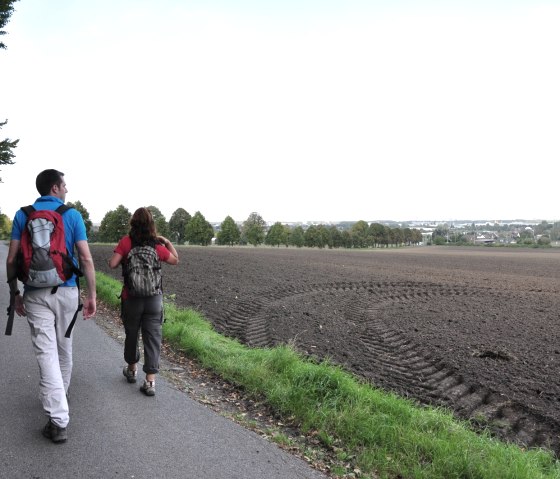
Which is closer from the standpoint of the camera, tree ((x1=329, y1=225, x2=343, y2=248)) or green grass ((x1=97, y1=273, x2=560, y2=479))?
green grass ((x1=97, y1=273, x2=560, y2=479))

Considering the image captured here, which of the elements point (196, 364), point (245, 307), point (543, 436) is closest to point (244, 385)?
point (196, 364)

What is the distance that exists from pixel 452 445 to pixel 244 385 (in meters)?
2.62

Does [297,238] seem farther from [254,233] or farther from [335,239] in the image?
[254,233]

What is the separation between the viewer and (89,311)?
4.63 meters

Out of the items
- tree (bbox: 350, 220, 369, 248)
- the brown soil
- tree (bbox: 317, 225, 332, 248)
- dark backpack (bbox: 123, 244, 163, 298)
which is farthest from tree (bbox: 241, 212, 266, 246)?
dark backpack (bbox: 123, 244, 163, 298)

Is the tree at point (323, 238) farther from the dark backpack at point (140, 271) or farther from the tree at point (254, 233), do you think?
the dark backpack at point (140, 271)

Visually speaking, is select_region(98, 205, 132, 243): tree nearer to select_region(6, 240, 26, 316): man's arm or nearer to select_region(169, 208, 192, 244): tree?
select_region(169, 208, 192, 244): tree

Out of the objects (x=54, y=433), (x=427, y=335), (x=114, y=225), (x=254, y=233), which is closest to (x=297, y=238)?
(x=254, y=233)

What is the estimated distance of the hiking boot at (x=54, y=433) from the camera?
3.93 meters

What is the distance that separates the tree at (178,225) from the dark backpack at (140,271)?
94314mm

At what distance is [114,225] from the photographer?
83.1 m

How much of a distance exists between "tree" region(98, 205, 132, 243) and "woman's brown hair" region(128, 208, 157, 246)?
7615 centimetres

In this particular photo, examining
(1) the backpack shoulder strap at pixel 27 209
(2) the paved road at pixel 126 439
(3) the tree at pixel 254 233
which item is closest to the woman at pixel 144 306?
(2) the paved road at pixel 126 439

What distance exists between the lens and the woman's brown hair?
17.4ft
